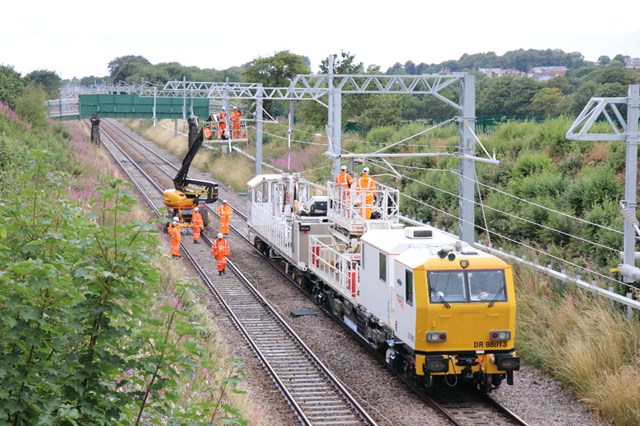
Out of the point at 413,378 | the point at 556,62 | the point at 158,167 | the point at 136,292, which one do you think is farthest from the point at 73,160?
the point at 556,62

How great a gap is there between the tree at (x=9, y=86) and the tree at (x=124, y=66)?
86.4 m

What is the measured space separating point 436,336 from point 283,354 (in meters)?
4.76

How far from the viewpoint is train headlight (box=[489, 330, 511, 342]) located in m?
14.8

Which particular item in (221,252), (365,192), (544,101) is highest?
(544,101)

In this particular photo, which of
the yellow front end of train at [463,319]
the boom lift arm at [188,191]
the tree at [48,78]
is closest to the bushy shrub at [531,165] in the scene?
the boom lift arm at [188,191]

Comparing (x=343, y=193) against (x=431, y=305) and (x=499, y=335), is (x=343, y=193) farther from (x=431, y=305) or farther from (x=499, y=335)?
(x=499, y=335)

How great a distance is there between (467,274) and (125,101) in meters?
49.4

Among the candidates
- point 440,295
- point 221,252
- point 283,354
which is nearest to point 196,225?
point 221,252

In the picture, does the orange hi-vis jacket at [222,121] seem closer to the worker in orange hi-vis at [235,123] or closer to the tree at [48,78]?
the worker in orange hi-vis at [235,123]

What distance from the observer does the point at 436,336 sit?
48.0ft

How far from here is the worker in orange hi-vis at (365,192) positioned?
2052 centimetres

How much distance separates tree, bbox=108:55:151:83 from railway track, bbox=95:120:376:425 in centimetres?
11838

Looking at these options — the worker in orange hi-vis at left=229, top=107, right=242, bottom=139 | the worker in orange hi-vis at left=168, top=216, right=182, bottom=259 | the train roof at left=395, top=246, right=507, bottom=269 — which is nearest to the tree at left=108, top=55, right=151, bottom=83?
the worker in orange hi-vis at left=229, top=107, right=242, bottom=139

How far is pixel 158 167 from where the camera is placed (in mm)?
57188
